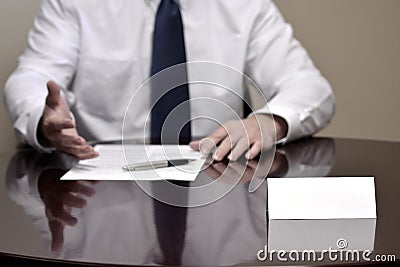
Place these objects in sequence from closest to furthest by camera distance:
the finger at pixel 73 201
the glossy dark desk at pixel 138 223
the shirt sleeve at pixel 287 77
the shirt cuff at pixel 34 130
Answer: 1. the glossy dark desk at pixel 138 223
2. the finger at pixel 73 201
3. the shirt cuff at pixel 34 130
4. the shirt sleeve at pixel 287 77

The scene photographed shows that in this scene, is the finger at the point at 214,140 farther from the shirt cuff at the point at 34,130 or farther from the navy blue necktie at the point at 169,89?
the shirt cuff at the point at 34,130

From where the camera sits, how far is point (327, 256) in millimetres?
649

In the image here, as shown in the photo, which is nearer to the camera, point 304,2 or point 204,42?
point 204,42

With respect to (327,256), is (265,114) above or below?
below

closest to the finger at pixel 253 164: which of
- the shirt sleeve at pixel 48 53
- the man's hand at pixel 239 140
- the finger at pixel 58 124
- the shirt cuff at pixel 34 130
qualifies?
the man's hand at pixel 239 140

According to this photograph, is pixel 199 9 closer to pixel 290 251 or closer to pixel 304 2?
pixel 304 2

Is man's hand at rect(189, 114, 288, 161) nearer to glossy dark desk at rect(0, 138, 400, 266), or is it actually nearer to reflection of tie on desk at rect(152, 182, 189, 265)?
glossy dark desk at rect(0, 138, 400, 266)

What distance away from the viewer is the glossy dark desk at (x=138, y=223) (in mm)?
661

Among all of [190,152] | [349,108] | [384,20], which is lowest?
[349,108]

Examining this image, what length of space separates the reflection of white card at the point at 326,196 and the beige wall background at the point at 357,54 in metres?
1.42

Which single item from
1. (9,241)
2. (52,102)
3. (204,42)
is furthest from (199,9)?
(9,241)

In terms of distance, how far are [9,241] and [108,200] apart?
8.3 inches

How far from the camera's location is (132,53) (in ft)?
5.52

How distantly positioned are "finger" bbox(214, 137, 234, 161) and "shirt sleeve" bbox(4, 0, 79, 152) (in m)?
0.49
